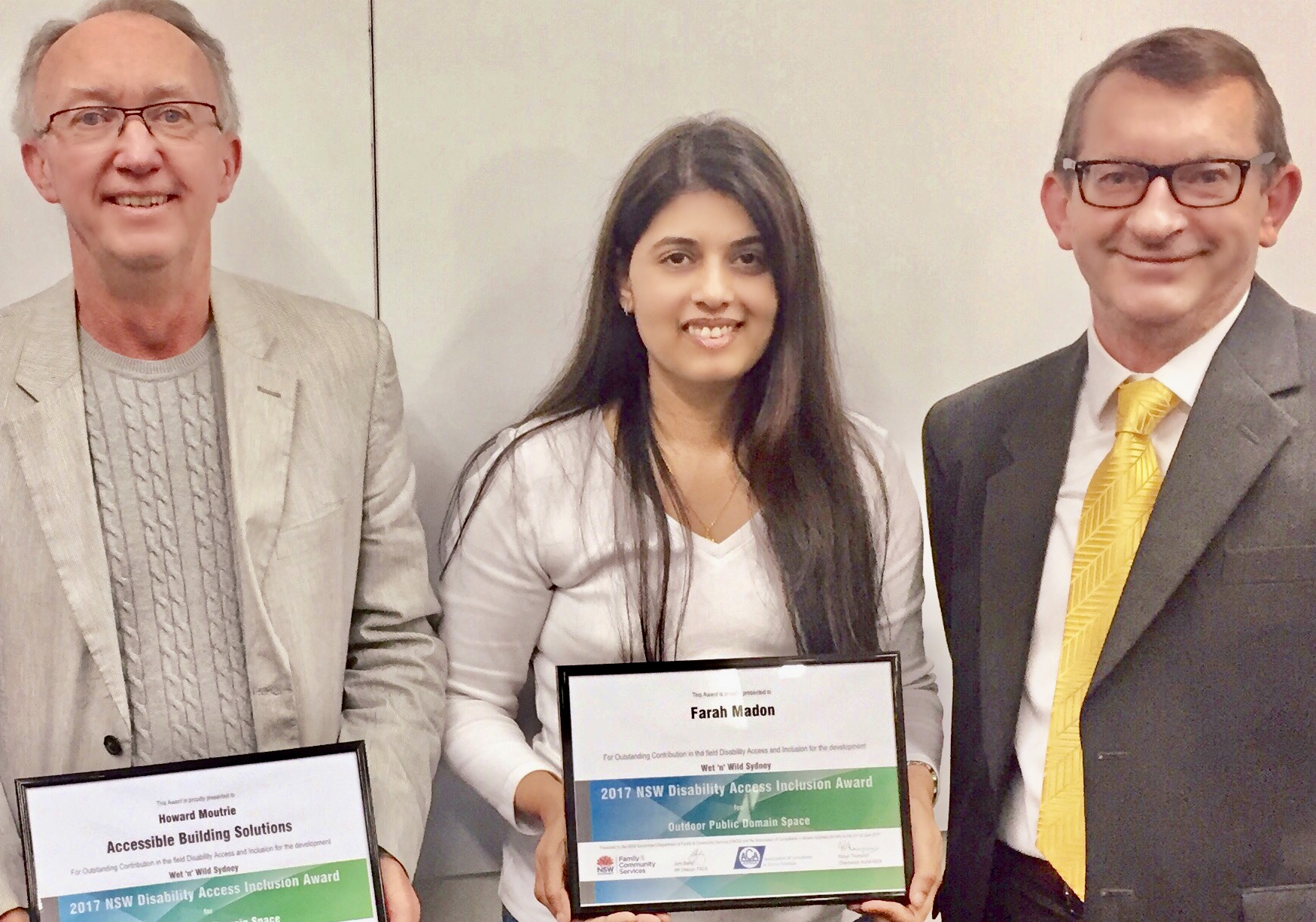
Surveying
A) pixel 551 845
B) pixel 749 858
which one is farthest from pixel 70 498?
pixel 749 858

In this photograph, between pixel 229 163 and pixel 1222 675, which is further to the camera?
pixel 229 163

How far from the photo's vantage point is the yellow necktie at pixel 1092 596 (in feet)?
5.80

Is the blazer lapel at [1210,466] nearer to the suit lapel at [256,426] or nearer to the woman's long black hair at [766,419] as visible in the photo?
the woman's long black hair at [766,419]

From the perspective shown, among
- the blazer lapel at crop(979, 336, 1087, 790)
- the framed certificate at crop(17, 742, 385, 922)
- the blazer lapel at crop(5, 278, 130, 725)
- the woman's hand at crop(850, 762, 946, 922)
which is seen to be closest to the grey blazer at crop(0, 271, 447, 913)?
the blazer lapel at crop(5, 278, 130, 725)

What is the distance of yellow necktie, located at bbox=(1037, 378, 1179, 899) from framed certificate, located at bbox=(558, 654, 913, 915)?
0.23 metres

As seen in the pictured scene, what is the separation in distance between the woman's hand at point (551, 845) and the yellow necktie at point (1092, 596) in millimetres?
590

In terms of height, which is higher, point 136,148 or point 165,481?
point 136,148

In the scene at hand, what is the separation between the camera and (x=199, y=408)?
1784mm

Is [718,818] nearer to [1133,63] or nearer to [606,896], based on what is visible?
[606,896]

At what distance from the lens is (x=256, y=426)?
5.79ft

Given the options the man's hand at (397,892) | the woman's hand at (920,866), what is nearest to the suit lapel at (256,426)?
the man's hand at (397,892)

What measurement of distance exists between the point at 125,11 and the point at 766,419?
114 cm

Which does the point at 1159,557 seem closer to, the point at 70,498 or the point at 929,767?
the point at 929,767

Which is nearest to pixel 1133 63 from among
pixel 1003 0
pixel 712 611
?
pixel 1003 0
